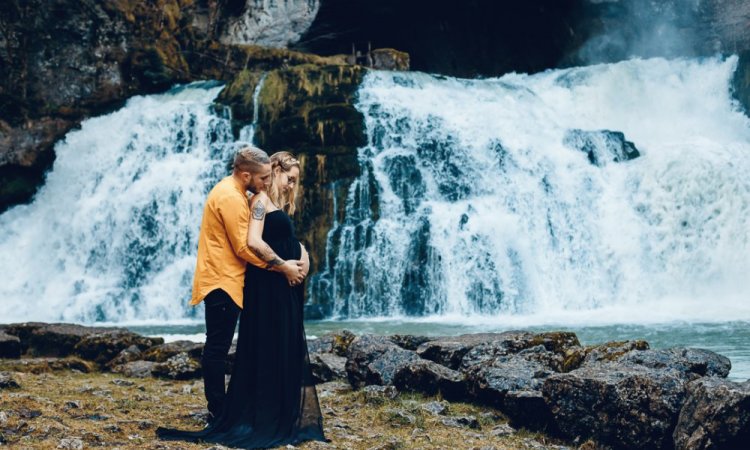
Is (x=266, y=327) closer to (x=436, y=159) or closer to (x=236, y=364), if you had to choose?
(x=236, y=364)

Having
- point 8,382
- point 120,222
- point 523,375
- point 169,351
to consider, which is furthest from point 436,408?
point 120,222

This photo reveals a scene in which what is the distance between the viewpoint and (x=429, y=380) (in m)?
6.60

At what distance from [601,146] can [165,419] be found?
18919 mm

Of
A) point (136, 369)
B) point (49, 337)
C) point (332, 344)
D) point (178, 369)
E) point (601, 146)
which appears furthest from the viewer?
point (601, 146)

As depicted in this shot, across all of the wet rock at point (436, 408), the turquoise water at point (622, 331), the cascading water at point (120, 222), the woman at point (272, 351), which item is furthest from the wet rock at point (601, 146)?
the woman at point (272, 351)

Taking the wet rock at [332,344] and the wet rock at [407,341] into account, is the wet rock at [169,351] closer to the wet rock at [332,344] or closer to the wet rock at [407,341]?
the wet rock at [332,344]

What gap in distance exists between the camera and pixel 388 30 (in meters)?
33.3

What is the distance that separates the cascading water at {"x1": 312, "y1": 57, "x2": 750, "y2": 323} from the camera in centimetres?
1839

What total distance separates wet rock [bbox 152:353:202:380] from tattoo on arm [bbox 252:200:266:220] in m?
3.41

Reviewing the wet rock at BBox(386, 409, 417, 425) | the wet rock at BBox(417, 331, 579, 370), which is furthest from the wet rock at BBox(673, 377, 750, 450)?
the wet rock at BBox(417, 331, 579, 370)

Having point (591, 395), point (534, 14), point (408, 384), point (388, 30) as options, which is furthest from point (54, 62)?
point (591, 395)

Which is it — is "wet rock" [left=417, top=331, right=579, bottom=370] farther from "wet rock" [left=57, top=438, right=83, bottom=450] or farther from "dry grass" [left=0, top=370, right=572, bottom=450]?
"wet rock" [left=57, top=438, right=83, bottom=450]

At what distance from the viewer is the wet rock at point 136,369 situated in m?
8.06

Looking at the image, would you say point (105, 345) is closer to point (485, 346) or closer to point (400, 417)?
point (485, 346)
